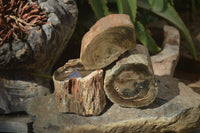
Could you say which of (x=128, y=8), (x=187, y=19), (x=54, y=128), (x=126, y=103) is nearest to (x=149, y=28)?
(x=128, y=8)

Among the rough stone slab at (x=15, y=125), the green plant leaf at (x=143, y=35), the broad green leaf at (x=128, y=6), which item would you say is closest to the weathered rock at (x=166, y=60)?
the green plant leaf at (x=143, y=35)

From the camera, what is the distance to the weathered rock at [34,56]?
61.8 inches

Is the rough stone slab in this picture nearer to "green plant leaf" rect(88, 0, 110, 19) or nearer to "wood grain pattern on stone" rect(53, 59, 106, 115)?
"wood grain pattern on stone" rect(53, 59, 106, 115)

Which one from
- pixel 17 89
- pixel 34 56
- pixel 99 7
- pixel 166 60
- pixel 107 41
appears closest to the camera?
pixel 107 41

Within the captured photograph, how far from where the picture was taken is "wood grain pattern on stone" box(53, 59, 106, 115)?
1.42 m

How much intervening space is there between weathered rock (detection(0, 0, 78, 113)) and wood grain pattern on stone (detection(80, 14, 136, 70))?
359 mm

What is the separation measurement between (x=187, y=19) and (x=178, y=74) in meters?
1.14

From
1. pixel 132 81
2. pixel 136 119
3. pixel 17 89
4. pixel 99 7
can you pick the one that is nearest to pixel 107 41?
pixel 132 81

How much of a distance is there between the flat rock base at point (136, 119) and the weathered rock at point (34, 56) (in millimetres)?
260

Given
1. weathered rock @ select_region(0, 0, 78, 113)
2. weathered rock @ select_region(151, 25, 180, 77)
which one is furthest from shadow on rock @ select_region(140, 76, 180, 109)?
weathered rock @ select_region(0, 0, 78, 113)

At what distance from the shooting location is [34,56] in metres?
1.62

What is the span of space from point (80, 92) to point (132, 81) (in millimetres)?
279

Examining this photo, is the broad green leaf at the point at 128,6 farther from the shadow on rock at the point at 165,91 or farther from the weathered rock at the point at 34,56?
the shadow on rock at the point at 165,91

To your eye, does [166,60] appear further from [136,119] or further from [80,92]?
[80,92]
